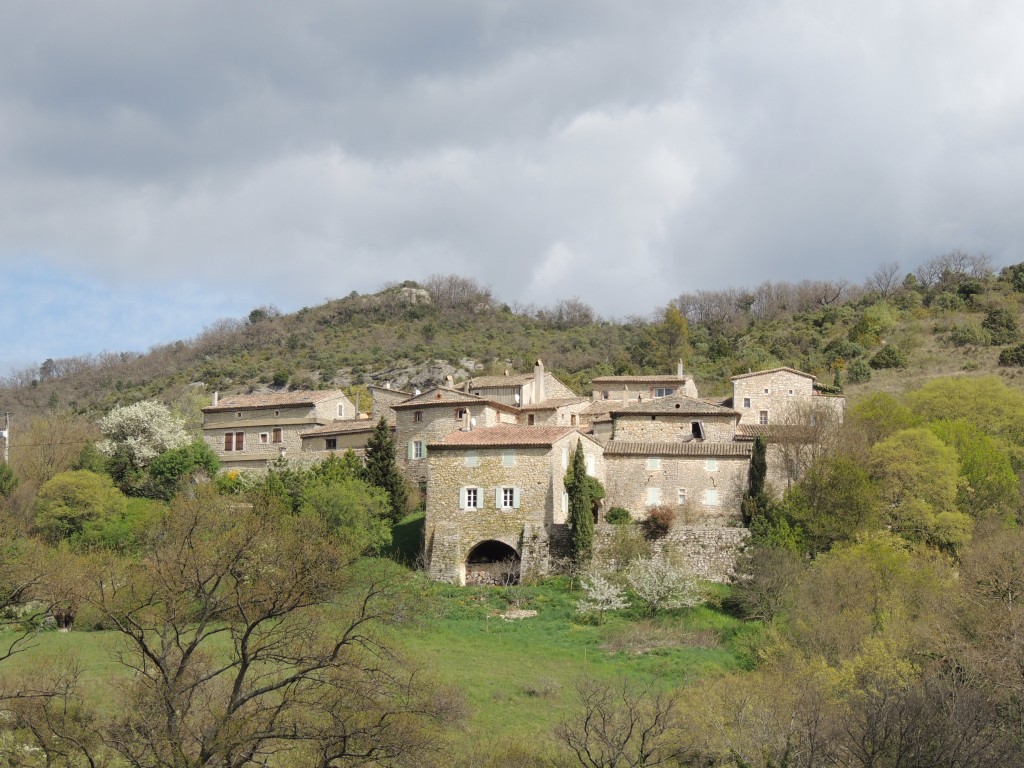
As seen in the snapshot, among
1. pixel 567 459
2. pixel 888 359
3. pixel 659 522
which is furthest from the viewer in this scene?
pixel 888 359

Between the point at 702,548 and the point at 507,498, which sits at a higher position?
the point at 507,498

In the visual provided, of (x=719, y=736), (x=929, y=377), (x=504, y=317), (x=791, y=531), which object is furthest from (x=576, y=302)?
(x=719, y=736)

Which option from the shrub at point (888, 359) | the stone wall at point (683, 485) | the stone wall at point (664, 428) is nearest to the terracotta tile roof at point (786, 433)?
the stone wall at point (664, 428)

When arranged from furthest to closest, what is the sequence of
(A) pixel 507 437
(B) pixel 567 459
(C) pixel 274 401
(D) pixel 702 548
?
(C) pixel 274 401, (B) pixel 567 459, (A) pixel 507 437, (D) pixel 702 548

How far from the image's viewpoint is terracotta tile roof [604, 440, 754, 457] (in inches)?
1646

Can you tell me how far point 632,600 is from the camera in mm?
36594

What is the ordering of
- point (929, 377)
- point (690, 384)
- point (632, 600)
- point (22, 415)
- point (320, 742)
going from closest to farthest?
1. point (320, 742)
2. point (632, 600)
3. point (690, 384)
4. point (929, 377)
5. point (22, 415)

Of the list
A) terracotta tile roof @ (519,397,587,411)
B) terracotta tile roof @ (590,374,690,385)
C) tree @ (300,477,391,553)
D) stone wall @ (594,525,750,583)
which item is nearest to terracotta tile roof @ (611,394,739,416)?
terracotta tile roof @ (519,397,587,411)

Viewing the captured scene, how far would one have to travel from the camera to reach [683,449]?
42.0 meters

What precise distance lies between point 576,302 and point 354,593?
81.6 metres

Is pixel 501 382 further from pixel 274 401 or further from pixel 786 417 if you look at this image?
pixel 786 417

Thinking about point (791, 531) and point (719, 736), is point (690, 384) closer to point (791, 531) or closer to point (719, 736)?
point (791, 531)

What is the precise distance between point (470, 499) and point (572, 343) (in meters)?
57.0

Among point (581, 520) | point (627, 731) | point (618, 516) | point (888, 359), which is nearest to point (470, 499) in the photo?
point (581, 520)
